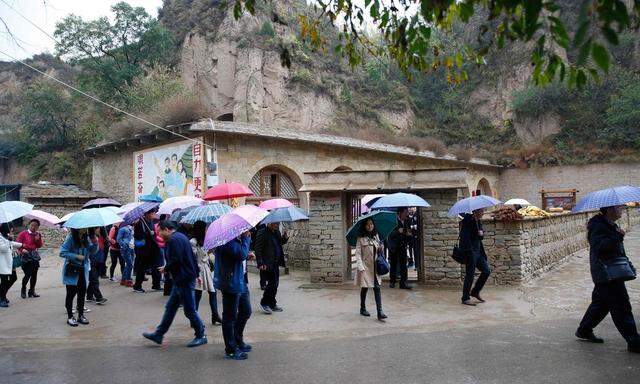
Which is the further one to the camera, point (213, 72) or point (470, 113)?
point (470, 113)

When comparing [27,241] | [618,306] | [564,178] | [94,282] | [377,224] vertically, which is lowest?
[94,282]

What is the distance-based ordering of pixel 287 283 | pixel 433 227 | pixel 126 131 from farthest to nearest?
pixel 126 131, pixel 287 283, pixel 433 227

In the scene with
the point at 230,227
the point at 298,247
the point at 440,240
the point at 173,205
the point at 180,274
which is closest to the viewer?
the point at 230,227

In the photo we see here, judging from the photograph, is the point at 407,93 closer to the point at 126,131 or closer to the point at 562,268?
the point at 126,131

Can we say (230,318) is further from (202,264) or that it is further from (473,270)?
(473,270)

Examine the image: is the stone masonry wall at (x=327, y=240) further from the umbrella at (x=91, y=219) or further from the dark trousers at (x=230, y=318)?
the dark trousers at (x=230, y=318)

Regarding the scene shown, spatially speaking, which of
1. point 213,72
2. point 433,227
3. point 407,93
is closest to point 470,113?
point 407,93

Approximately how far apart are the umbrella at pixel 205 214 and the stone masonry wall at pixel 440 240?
15.3 ft

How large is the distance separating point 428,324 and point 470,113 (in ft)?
115

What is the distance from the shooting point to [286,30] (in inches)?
1449

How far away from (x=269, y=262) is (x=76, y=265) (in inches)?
115

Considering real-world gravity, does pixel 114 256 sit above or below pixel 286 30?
below

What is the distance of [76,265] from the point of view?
676 centimetres

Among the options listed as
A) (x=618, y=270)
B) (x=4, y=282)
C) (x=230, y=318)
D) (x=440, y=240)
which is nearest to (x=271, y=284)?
(x=230, y=318)
